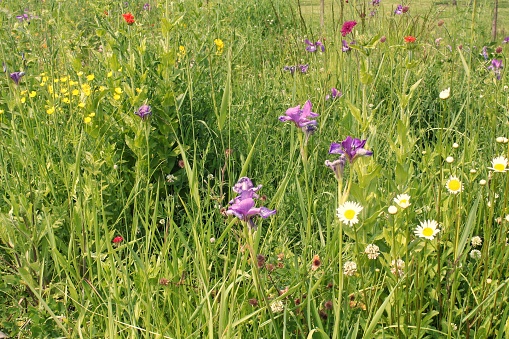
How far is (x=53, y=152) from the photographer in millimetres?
2096

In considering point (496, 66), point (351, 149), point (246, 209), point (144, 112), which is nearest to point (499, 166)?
point (351, 149)

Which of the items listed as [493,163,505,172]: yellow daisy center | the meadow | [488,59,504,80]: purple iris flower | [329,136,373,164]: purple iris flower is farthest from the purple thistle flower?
[488,59,504,80]: purple iris flower

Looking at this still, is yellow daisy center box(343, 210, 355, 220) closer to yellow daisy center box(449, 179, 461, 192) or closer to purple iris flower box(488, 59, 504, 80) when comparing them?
yellow daisy center box(449, 179, 461, 192)

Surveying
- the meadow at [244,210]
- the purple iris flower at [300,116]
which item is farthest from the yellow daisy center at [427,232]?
the purple iris flower at [300,116]

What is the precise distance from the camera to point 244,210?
103 cm

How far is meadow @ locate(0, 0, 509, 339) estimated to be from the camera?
1251mm

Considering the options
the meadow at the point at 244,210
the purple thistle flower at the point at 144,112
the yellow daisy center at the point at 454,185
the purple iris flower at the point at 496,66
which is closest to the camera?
the yellow daisy center at the point at 454,185

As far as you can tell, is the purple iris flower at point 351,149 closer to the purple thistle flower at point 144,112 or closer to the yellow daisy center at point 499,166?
the yellow daisy center at point 499,166

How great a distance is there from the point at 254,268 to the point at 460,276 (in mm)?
743

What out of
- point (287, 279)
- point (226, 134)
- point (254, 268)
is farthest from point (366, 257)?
point (226, 134)

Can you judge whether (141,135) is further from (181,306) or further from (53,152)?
(181,306)

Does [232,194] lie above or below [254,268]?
below

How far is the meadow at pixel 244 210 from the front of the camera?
125cm

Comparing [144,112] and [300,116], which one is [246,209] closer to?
[300,116]
